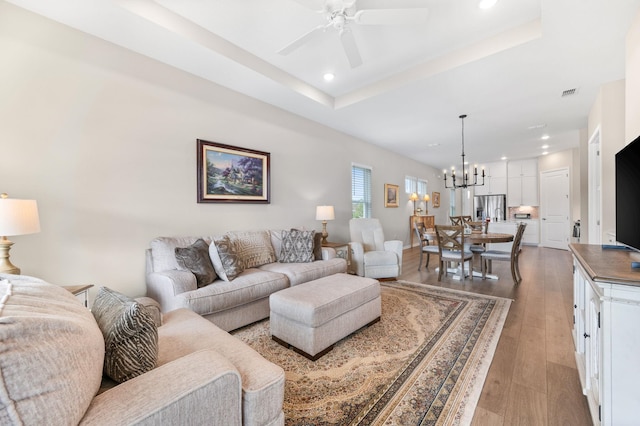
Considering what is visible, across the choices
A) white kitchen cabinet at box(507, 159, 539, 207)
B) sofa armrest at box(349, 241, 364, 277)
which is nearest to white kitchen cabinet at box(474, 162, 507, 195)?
white kitchen cabinet at box(507, 159, 539, 207)

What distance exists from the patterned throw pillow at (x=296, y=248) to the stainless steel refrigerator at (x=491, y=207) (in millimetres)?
7423

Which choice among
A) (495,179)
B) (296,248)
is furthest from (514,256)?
(495,179)

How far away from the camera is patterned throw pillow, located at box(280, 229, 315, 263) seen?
3.49m

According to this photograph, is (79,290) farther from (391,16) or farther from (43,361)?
(391,16)

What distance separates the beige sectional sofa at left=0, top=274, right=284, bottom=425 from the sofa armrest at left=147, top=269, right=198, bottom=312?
116 cm

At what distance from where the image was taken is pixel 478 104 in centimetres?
397

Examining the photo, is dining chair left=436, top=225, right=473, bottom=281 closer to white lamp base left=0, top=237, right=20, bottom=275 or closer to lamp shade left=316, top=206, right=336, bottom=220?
lamp shade left=316, top=206, right=336, bottom=220

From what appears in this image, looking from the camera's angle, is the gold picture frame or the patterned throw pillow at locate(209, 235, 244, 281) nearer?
the patterned throw pillow at locate(209, 235, 244, 281)

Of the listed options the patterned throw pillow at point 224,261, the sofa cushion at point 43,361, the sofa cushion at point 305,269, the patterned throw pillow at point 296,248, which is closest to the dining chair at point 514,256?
the sofa cushion at point 305,269

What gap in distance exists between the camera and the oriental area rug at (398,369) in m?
1.52

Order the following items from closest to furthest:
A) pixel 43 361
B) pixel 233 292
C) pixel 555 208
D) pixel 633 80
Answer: pixel 43 361 → pixel 633 80 → pixel 233 292 → pixel 555 208

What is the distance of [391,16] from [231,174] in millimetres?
2482

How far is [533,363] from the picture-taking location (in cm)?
198

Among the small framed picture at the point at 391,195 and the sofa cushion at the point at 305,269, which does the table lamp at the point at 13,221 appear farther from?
the small framed picture at the point at 391,195
